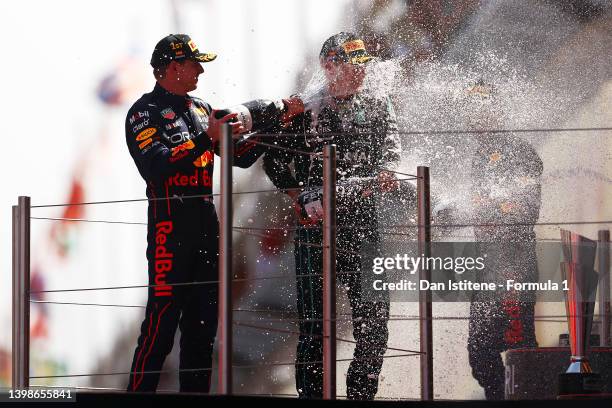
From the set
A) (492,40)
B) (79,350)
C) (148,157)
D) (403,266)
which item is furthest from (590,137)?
(79,350)

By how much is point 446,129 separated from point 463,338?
1.86ft

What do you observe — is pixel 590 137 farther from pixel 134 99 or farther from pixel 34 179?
pixel 34 179

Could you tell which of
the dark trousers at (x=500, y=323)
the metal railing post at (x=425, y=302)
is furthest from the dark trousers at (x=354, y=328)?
the dark trousers at (x=500, y=323)

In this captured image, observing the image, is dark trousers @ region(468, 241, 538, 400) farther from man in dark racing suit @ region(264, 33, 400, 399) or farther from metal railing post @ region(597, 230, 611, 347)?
man in dark racing suit @ region(264, 33, 400, 399)

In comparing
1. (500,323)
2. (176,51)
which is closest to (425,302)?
(500,323)

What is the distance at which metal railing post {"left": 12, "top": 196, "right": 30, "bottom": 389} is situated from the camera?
2439mm

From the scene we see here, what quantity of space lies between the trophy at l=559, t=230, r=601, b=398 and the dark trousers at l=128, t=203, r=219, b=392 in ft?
2.68

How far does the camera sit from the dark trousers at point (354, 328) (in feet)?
8.89

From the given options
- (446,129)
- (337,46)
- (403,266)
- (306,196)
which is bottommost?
(403,266)

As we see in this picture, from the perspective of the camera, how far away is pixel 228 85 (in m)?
3.06

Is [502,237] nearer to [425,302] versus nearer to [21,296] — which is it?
[425,302]

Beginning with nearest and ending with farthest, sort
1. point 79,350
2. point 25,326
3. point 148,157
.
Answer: point 25,326
point 148,157
point 79,350

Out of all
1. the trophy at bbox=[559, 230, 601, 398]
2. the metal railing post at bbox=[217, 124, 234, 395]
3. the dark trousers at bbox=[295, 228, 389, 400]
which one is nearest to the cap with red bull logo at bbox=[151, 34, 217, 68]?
the dark trousers at bbox=[295, 228, 389, 400]

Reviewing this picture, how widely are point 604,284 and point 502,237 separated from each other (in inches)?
18.9
